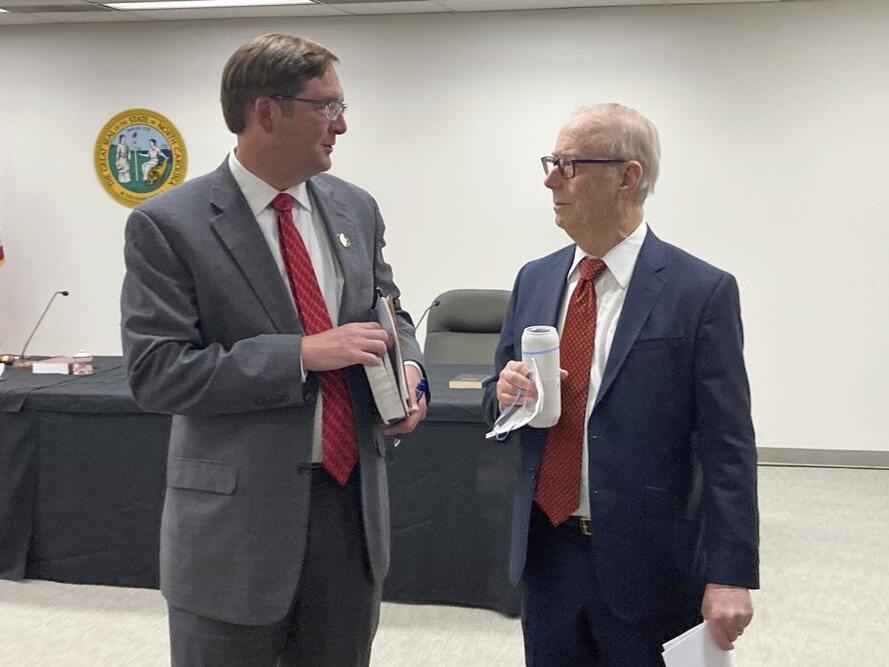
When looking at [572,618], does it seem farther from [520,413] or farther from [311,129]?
[311,129]

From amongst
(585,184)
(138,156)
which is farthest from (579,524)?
(138,156)

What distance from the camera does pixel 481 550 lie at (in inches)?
148

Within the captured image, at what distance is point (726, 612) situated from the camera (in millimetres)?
1757

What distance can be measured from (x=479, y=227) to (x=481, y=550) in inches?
118

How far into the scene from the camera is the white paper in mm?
1746

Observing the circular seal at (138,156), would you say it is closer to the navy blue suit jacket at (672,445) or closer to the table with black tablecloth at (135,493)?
the table with black tablecloth at (135,493)

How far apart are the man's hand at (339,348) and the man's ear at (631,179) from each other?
1.65ft

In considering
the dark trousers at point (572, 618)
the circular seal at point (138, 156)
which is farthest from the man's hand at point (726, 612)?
the circular seal at point (138, 156)

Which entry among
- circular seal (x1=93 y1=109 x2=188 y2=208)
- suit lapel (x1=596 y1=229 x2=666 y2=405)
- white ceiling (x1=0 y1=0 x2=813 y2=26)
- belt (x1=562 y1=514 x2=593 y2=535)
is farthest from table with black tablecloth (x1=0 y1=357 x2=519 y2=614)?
circular seal (x1=93 y1=109 x2=188 y2=208)

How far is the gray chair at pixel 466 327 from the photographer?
5.01 metres

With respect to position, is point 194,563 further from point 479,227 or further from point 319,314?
point 479,227

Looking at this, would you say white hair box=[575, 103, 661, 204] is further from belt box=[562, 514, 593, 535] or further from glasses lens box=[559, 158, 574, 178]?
belt box=[562, 514, 593, 535]

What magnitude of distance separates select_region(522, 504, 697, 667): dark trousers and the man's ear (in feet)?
1.89

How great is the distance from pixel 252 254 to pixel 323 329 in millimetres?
182
